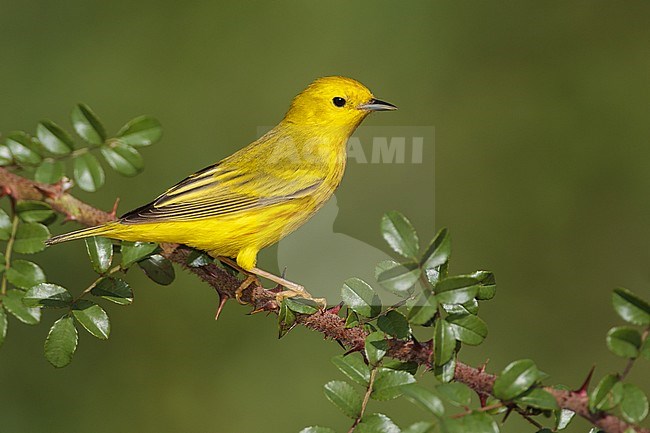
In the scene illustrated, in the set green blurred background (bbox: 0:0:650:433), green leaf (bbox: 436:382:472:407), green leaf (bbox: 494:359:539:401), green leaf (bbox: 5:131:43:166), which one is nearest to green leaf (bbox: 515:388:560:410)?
green leaf (bbox: 494:359:539:401)

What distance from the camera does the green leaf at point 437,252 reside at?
1.91 meters

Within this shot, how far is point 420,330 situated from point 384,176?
3.73 feet

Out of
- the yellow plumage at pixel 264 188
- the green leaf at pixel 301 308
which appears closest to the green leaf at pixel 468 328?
the green leaf at pixel 301 308

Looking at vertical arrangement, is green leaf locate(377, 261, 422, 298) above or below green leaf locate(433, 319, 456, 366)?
above

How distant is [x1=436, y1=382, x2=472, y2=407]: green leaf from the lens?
6.18 ft

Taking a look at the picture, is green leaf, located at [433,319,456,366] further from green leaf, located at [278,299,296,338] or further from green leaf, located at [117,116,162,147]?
green leaf, located at [117,116,162,147]

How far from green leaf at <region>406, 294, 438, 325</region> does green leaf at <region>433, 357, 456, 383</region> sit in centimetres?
15

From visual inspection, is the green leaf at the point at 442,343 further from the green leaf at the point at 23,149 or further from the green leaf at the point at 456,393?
the green leaf at the point at 23,149

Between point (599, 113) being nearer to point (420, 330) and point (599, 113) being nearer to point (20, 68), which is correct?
point (420, 330)

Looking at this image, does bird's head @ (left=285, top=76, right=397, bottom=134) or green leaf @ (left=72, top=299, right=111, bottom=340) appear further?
bird's head @ (left=285, top=76, right=397, bottom=134)

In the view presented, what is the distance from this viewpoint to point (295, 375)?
17.2 ft

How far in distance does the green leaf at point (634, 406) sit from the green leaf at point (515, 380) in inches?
8.2

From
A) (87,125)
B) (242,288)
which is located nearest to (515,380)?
(242,288)

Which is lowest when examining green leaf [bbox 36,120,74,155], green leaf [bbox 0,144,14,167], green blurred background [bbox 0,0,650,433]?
green blurred background [bbox 0,0,650,433]
